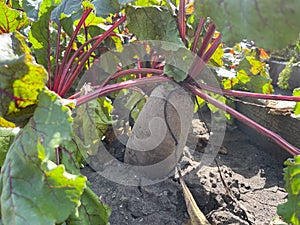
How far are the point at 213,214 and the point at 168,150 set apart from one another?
1.03ft

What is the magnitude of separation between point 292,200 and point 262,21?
0.48m

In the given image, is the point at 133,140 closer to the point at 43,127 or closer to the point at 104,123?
the point at 104,123

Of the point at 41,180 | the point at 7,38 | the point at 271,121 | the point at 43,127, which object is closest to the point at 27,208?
the point at 41,180

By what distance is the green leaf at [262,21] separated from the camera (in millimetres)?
648

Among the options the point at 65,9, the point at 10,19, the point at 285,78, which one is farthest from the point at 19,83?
the point at 285,78

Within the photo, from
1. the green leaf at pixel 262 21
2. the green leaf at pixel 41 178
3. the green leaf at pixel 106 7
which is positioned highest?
the green leaf at pixel 262 21

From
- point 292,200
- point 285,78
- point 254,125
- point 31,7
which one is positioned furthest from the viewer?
point 285,78

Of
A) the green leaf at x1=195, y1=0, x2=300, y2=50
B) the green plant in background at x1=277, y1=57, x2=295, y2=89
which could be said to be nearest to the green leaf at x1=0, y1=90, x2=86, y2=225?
the green leaf at x1=195, y1=0, x2=300, y2=50

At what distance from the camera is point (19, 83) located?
0.84 metres

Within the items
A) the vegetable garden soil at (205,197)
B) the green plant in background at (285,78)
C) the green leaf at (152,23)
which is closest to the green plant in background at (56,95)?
the green leaf at (152,23)

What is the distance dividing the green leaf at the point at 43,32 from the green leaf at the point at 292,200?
89cm

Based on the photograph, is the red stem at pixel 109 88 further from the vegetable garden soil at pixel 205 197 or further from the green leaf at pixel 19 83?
the vegetable garden soil at pixel 205 197

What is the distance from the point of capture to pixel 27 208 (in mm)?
730

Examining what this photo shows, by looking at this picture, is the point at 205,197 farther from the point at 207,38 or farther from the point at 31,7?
the point at 31,7
